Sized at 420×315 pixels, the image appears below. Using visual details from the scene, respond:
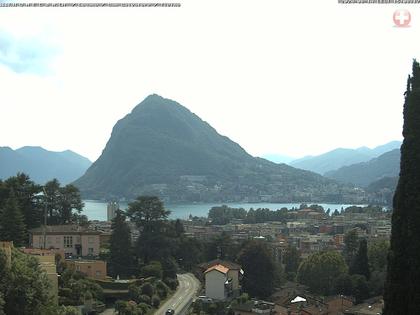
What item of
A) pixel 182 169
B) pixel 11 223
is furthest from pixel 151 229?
pixel 182 169

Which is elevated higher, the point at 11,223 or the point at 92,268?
the point at 11,223

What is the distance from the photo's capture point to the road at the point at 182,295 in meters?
18.0

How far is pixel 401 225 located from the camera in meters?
8.65

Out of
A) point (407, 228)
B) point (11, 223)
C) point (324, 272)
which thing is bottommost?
point (324, 272)

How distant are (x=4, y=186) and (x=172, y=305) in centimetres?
761

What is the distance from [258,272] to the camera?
21750mm

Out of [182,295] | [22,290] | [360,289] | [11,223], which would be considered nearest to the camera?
[22,290]

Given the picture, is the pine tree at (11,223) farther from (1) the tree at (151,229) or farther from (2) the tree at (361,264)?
(2) the tree at (361,264)

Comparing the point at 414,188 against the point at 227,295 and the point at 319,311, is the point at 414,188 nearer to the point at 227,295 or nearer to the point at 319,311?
the point at 319,311

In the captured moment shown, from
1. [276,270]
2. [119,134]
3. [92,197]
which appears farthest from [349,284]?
[119,134]

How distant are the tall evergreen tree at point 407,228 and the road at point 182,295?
10.00m

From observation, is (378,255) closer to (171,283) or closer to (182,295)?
(182,295)

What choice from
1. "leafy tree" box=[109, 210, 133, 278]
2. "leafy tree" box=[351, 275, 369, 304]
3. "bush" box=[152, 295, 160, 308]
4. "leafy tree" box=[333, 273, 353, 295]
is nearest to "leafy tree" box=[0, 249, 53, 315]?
"bush" box=[152, 295, 160, 308]

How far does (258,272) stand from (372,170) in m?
131
